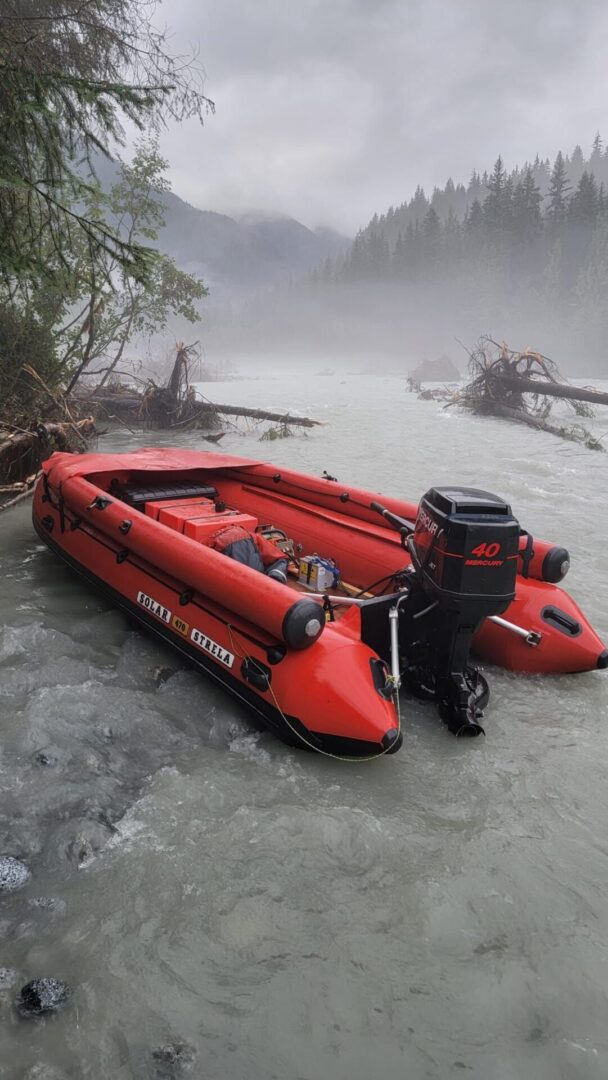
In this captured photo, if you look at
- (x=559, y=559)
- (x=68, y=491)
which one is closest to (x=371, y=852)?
(x=559, y=559)

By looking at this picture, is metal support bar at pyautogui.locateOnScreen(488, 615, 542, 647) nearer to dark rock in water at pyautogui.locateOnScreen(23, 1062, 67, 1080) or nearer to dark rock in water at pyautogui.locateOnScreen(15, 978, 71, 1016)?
dark rock in water at pyautogui.locateOnScreen(15, 978, 71, 1016)

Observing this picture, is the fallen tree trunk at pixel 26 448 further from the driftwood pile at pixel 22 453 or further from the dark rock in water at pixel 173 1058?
the dark rock in water at pixel 173 1058

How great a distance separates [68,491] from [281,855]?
10.5 ft

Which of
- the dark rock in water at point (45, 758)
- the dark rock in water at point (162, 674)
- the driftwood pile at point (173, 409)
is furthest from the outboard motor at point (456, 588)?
the driftwood pile at point (173, 409)

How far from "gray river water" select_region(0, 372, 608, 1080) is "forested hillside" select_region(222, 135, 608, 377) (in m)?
51.1

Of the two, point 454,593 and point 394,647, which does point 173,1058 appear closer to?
point 394,647

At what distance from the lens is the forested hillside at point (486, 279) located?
52.5 m

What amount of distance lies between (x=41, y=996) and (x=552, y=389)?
15.0m

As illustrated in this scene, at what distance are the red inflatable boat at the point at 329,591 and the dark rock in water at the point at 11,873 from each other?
122cm

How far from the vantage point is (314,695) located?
2.85 meters

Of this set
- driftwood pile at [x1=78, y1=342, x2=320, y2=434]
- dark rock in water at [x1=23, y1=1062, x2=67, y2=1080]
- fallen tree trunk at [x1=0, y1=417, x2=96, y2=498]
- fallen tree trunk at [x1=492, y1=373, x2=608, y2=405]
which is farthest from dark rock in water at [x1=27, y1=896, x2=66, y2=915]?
fallen tree trunk at [x1=492, y1=373, x2=608, y2=405]

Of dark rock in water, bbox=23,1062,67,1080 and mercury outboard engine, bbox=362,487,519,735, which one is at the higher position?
mercury outboard engine, bbox=362,487,519,735

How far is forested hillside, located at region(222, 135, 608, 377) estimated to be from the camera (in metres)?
52.5

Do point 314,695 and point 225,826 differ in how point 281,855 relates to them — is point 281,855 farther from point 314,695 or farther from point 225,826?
point 314,695
